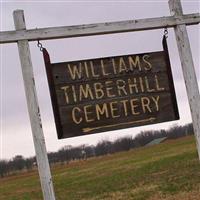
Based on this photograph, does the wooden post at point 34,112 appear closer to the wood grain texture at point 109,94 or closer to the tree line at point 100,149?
the wood grain texture at point 109,94

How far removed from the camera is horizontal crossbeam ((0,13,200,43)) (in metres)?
6.08

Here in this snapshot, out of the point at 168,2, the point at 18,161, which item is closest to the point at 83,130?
the point at 168,2

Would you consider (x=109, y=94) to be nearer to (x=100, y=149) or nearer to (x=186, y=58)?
(x=186, y=58)

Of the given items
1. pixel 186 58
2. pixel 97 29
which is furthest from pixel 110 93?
pixel 186 58

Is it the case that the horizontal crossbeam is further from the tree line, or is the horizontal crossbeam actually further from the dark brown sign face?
the tree line

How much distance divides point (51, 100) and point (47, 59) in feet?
1.54

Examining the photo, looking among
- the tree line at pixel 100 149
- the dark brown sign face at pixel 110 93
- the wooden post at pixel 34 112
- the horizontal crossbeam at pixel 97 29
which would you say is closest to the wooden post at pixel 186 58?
the horizontal crossbeam at pixel 97 29

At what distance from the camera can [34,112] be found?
6027mm

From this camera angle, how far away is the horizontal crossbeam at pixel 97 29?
20.0 feet

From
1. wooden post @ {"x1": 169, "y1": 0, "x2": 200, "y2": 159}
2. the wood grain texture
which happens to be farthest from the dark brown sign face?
wooden post @ {"x1": 169, "y1": 0, "x2": 200, "y2": 159}

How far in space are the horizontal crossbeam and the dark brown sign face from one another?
268mm

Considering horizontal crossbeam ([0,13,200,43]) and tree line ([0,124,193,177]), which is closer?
horizontal crossbeam ([0,13,200,43])

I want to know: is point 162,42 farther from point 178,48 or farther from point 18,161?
point 18,161

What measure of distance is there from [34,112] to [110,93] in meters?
0.93
